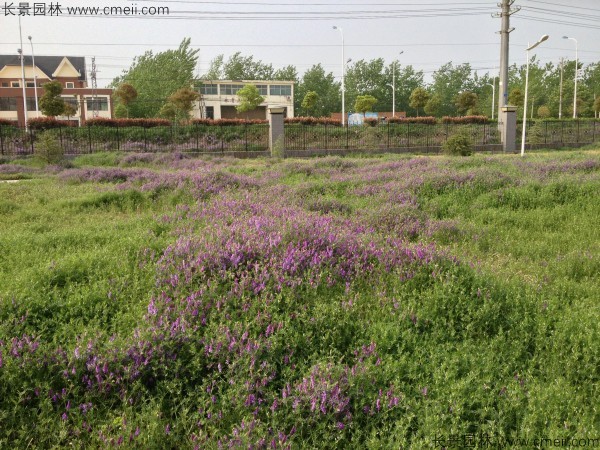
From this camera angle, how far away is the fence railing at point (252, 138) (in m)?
25.5

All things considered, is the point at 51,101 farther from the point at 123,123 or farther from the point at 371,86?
the point at 371,86

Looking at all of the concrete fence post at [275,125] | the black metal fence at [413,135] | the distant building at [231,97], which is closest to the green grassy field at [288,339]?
the concrete fence post at [275,125]

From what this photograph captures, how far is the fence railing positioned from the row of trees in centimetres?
1410

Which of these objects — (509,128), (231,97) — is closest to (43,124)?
(509,128)

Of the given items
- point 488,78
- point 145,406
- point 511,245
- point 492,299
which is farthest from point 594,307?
point 488,78

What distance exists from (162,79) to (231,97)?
57.6 feet

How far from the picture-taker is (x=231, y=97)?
3260 inches

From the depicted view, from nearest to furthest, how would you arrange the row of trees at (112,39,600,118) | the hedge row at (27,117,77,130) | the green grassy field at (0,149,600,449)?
1. the green grassy field at (0,149,600,449)
2. the hedge row at (27,117,77,130)
3. the row of trees at (112,39,600,118)

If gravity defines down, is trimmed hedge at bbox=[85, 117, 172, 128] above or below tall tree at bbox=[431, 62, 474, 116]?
below

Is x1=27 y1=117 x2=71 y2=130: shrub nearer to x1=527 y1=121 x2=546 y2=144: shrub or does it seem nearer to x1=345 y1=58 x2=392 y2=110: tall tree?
x1=527 y1=121 x2=546 y2=144: shrub

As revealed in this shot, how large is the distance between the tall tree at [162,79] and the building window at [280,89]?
1705cm

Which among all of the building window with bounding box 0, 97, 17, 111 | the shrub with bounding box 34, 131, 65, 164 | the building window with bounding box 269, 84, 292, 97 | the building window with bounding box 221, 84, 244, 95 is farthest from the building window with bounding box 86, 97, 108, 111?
the shrub with bounding box 34, 131, 65, 164

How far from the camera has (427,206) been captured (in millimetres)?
8391

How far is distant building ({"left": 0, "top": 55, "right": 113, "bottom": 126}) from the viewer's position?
6769cm
